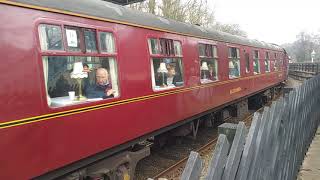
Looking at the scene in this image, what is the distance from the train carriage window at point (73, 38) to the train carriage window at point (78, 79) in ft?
0.37

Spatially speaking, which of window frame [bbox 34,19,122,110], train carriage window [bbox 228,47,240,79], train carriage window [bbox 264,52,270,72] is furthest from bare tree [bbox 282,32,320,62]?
window frame [bbox 34,19,122,110]

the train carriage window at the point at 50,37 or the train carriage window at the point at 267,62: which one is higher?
the train carriage window at the point at 50,37

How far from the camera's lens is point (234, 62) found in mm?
11781

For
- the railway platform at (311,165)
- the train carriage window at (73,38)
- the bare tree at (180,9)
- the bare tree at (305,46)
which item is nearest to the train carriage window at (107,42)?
the train carriage window at (73,38)

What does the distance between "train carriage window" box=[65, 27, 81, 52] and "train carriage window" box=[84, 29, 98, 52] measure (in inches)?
5.6

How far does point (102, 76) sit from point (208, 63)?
4.75 m

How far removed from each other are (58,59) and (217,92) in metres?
6.07

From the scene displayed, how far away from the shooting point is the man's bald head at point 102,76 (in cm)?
521

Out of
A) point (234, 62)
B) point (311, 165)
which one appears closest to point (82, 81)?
point (311, 165)

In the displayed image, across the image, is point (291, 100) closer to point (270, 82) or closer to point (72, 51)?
point (72, 51)

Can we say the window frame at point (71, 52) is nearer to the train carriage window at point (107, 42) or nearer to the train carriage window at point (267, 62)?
the train carriage window at point (107, 42)

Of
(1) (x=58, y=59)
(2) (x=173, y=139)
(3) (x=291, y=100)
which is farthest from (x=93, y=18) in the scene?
(2) (x=173, y=139)

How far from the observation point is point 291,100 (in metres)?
4.96

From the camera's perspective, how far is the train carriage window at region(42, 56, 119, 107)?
4.45 m
